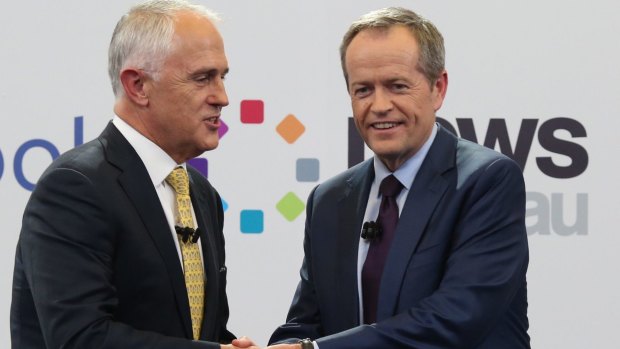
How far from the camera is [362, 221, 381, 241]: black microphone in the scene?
10.1 feet

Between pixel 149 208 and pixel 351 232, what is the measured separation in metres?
0.63

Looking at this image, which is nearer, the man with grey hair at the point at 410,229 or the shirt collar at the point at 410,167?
the man with grey hair at the point at 410,229

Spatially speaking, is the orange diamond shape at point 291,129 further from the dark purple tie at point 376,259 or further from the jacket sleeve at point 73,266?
the jacket sleeve at point 73,266

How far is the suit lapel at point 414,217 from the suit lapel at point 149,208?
1.79 ft

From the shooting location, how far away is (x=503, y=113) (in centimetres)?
431

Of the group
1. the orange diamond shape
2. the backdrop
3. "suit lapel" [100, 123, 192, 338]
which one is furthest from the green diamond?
"suit lapel" [100, 123, 192, 338]

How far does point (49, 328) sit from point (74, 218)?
27 cm

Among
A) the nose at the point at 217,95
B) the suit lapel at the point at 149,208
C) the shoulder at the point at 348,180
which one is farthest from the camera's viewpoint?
the shoulder at the point at 348,180

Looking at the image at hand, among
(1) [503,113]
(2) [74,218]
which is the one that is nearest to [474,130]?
(1) [503,113]

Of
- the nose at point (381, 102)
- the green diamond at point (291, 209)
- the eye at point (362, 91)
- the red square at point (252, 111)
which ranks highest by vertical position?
the eye at point (362, 91)

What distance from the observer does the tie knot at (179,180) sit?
299cm

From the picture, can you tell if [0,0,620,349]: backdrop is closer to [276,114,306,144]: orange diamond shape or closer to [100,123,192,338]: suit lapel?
[276,114,306,144]: orange diamond shape

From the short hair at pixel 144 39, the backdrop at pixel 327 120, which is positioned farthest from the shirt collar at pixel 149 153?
the backdrop at pixel 327 120

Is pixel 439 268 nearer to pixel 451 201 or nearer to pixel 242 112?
pixel 451 201
